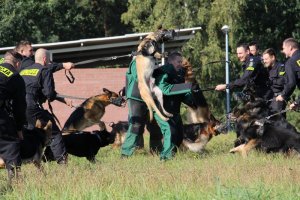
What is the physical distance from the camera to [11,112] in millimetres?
8242

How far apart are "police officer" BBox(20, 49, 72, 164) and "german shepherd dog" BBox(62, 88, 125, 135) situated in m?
2.77

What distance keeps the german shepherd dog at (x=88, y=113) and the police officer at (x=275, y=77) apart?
9.60ft

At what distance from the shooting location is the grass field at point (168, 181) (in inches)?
260

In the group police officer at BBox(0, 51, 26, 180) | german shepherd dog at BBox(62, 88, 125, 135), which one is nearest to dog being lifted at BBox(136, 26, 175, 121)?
german shepherd dog at BBox(62, 88, 125, 135)

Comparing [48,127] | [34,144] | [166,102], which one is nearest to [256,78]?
[166,102]

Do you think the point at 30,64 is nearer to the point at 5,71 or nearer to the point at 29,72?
the point at 29,72

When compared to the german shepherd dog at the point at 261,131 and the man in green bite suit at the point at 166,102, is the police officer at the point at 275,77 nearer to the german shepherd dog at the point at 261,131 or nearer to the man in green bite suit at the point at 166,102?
the german shepherd dog at the point at 261,131

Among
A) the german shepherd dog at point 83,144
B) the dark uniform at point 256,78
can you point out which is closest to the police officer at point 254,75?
the dark uniform at point 256,78

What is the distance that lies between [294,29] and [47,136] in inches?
920

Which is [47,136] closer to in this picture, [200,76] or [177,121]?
[177,121]

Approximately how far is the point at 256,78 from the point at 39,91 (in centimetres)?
397

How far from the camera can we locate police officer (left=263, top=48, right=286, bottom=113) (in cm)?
1137

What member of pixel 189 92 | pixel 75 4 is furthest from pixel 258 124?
pixel 75 4

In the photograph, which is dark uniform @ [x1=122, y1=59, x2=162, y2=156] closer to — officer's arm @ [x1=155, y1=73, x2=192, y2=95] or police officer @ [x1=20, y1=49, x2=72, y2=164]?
officer's arm @ [x1=155, y1=73, x2=192, y2=95]
